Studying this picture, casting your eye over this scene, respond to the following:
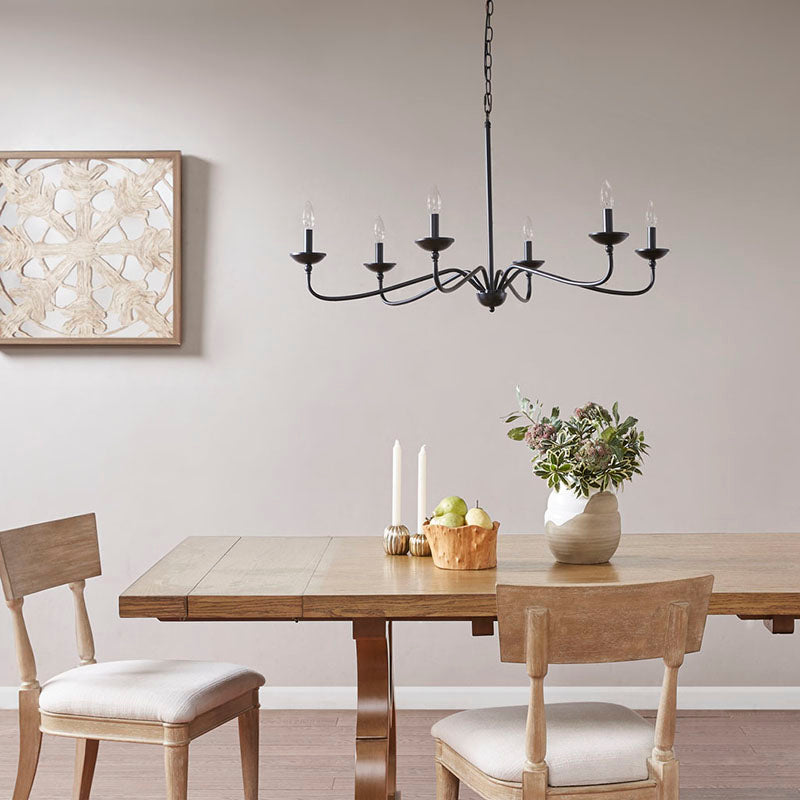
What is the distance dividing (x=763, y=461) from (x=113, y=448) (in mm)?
2296

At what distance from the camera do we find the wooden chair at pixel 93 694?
6.85 feet

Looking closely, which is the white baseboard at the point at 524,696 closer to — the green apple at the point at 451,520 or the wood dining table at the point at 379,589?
the wood dining table at the point at 379,589

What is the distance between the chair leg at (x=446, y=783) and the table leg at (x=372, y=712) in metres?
0.11

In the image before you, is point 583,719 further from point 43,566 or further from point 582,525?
point 43,566

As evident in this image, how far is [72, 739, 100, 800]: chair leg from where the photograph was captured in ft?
7.79

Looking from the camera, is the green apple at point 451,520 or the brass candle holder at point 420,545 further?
the brass candle holder at point 420,545

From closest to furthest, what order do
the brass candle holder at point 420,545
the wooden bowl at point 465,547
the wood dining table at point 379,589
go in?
1. the wood dining table at point 379,589
2. the wooden bowl at point 465,547
3. the brass candle holder at point 420,545

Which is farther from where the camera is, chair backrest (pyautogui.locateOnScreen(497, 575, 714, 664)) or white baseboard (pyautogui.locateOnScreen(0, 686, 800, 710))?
white baseboard (pyautogui.locateOnScreen(0, 686, 800, 710))

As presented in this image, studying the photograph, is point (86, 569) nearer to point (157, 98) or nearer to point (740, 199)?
point (157, 98)

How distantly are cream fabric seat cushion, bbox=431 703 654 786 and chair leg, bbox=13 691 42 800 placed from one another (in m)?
0.92

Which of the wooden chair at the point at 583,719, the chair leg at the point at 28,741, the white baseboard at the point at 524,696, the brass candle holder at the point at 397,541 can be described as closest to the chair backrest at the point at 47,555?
the chair leg at the point at 28,741

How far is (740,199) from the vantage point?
3473 millimetres

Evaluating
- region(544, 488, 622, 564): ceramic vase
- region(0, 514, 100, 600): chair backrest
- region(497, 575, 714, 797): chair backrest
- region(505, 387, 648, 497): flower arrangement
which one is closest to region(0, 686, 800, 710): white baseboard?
region(0, 514, 100, 600): chair backrest

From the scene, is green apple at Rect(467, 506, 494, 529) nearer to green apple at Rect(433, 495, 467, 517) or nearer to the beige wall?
green apple at Rect(433, 495, 467, 517)
